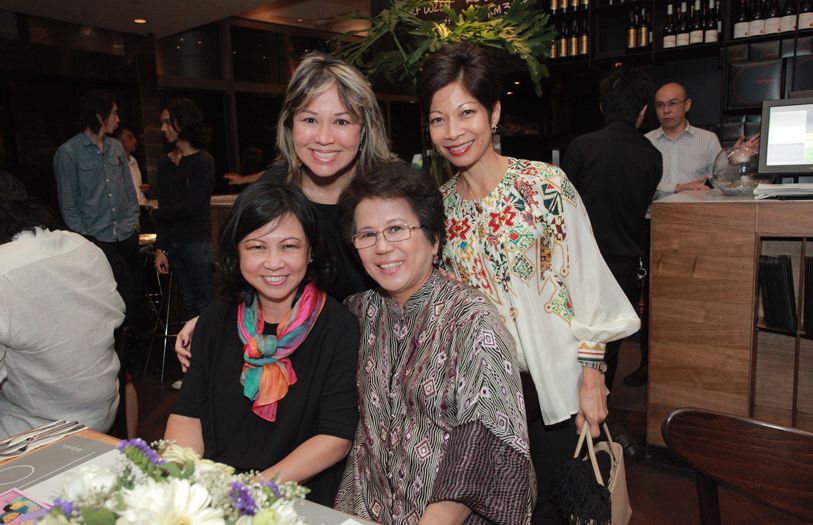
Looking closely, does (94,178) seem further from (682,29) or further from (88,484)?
(682,29)

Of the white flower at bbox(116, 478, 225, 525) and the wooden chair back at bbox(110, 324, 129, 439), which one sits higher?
the white flower at bbox(116, 478, 225, 525)

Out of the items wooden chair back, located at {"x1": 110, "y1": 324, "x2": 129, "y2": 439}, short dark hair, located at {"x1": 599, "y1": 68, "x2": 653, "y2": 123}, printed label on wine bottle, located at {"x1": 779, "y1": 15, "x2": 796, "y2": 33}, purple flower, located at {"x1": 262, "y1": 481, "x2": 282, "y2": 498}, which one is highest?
printed label on wine bottle, located at {"x1": 779, "y1": 15, "x2": 796, "y2": 33}

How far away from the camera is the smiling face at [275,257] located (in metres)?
1.70

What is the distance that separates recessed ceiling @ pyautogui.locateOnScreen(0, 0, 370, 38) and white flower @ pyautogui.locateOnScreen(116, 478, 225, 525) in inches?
241

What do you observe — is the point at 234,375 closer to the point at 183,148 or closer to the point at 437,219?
the point at 437,219

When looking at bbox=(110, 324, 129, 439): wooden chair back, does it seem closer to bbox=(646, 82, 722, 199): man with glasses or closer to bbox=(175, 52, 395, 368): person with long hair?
bbox=(175, 52, 395, 368): person with long hair

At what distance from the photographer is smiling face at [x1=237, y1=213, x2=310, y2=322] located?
1698 millimetres

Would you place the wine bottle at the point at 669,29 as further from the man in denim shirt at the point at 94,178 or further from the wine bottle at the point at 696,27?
the man in denim shirt at the point at 94,178

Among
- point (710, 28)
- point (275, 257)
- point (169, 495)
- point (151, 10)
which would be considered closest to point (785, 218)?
point (275, 257)

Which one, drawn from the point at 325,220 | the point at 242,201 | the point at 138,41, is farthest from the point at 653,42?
the point at 138,41

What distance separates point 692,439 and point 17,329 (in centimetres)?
175

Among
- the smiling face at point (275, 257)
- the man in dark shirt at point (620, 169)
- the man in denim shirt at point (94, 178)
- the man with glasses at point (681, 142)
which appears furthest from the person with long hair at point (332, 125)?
the man with glasses at point (681, 142)

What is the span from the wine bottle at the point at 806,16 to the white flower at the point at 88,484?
219 inches

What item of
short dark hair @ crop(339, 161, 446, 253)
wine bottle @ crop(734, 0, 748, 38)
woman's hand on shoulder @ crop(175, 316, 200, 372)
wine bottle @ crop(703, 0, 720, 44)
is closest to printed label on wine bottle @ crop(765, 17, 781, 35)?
wine bottle @ crop(734, 0, 748, 38)
